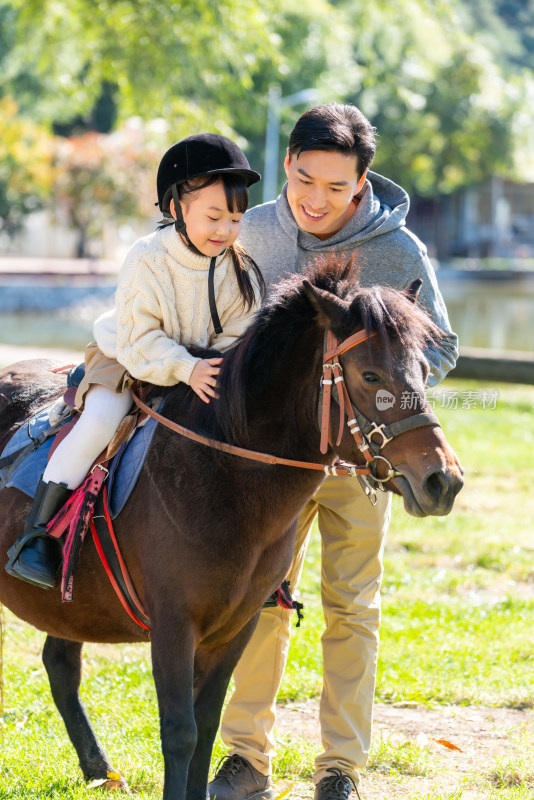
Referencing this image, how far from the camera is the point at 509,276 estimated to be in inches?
1754

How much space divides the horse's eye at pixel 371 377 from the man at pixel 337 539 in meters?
0.74

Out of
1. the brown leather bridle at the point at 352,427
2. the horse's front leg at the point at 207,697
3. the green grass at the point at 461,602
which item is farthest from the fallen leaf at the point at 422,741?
the brown leather bridle at the point at 352,427

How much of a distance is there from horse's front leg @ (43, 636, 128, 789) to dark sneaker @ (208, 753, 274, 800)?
0.37 meters

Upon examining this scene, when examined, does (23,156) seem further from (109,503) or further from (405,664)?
(109,503)

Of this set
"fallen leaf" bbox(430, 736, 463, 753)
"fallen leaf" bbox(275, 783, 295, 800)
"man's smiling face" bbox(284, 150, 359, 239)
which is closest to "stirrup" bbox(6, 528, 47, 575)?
"fallen leaf" bbox(275, 783, 295, 800)

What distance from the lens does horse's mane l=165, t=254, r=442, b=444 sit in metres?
2.84

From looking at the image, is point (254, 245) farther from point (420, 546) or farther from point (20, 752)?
point (420, 546)

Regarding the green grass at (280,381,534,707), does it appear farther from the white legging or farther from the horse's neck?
the white legging

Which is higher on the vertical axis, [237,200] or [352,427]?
[237,200]

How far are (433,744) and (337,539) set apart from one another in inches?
44.5

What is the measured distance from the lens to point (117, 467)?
3.29 meters

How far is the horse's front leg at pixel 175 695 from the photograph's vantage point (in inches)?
118

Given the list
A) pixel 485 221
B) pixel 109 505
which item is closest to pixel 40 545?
pixel 109 505

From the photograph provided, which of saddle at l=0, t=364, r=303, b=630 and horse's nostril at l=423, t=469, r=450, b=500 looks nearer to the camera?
horse's nostril at l=423, t=469, r=450, b=500
